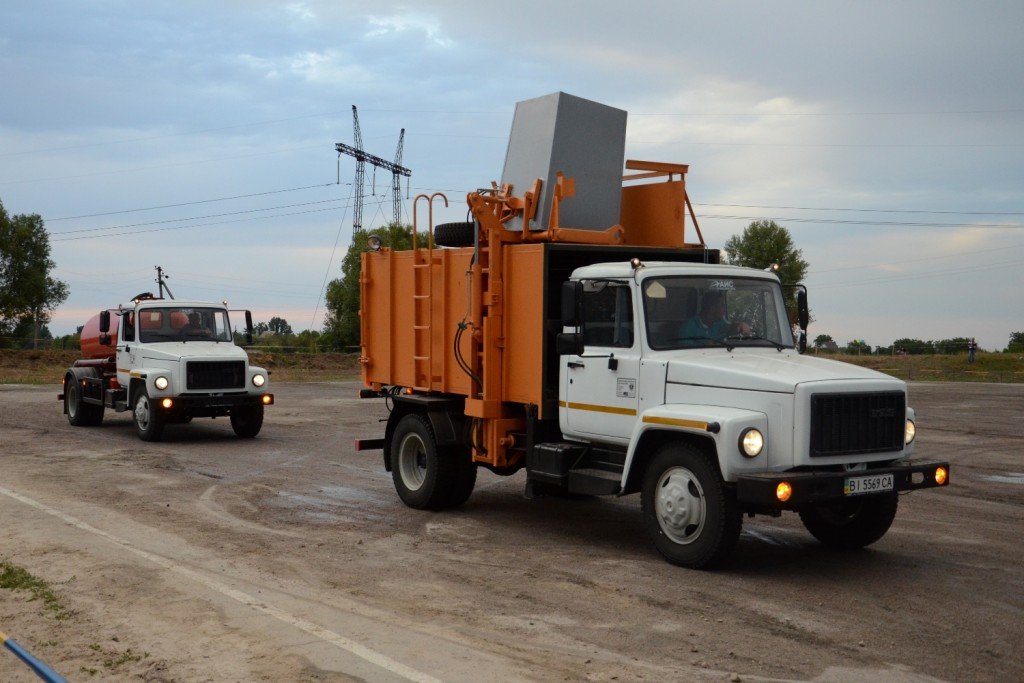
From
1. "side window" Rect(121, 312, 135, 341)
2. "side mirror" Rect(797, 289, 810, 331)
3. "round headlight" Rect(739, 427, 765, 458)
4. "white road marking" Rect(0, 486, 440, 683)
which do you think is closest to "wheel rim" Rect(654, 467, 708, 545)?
"round headlight" Rect(739, 427, 765, 458)

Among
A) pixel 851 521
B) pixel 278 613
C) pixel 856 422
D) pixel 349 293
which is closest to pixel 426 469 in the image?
pixel 278 613

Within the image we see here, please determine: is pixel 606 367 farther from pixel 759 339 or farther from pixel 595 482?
pixel 759 339

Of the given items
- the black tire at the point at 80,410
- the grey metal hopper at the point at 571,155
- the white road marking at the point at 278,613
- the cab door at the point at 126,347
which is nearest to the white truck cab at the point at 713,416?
the grey metal hopper at the point at 571,155

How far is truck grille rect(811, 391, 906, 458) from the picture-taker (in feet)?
25.6

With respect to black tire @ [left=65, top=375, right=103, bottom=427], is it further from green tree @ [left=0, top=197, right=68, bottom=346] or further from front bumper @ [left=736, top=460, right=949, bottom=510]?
green tree @ [left=0, top=197, right=68, bottom=346]

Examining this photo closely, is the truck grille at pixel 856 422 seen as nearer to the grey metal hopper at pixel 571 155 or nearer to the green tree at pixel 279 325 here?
the grey metal hopper at pixel 571 155

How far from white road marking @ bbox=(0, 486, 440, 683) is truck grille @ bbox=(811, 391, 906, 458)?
3692 millimetres

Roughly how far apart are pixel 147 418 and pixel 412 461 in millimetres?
9172

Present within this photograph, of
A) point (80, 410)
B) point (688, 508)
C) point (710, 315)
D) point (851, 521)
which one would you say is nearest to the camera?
point (688, 508)

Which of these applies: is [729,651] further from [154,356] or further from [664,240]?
[154,356]

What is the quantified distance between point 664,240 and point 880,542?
147 inches

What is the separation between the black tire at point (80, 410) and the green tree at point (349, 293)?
61.1m

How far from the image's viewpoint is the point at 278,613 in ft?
22.8

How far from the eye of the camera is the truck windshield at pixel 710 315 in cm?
893
